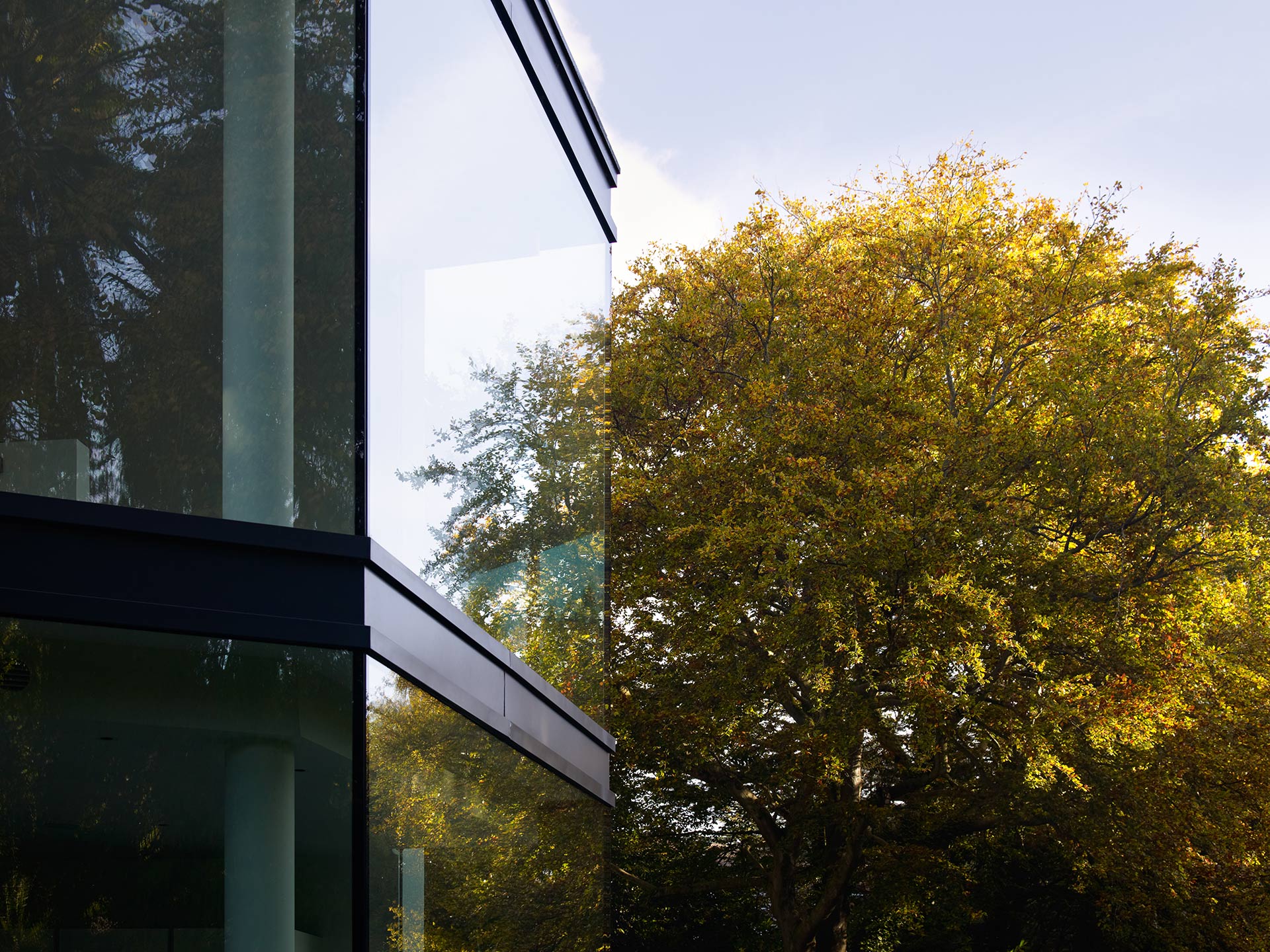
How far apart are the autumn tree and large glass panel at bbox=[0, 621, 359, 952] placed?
31.8ft

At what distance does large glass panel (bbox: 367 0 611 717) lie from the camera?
445 centimetres

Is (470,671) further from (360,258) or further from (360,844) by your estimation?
(360,258)

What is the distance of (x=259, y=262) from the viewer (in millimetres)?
4012

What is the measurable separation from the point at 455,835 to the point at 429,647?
31.5 inches

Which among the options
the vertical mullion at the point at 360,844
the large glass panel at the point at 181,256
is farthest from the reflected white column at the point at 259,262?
the vertical mullion at the point at 360,844

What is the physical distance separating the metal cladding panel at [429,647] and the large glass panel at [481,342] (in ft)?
0.65

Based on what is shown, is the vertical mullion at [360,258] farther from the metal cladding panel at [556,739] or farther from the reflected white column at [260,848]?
the metal cladding panel at [556,739]

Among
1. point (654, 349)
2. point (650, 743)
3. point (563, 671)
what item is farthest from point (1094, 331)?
point (563, 671)

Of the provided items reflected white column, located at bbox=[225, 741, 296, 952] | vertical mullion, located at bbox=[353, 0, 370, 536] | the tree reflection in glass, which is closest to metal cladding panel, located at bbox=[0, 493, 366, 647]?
vertical mullion, located at bbox=[353, 0, 370, 536]

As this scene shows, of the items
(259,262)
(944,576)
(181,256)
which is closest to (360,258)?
(259,262)

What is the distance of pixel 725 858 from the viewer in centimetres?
1897

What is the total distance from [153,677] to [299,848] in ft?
2.39

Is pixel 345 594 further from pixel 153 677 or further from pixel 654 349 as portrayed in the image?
pixel 654 349

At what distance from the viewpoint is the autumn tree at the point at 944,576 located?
1307 centimetres
